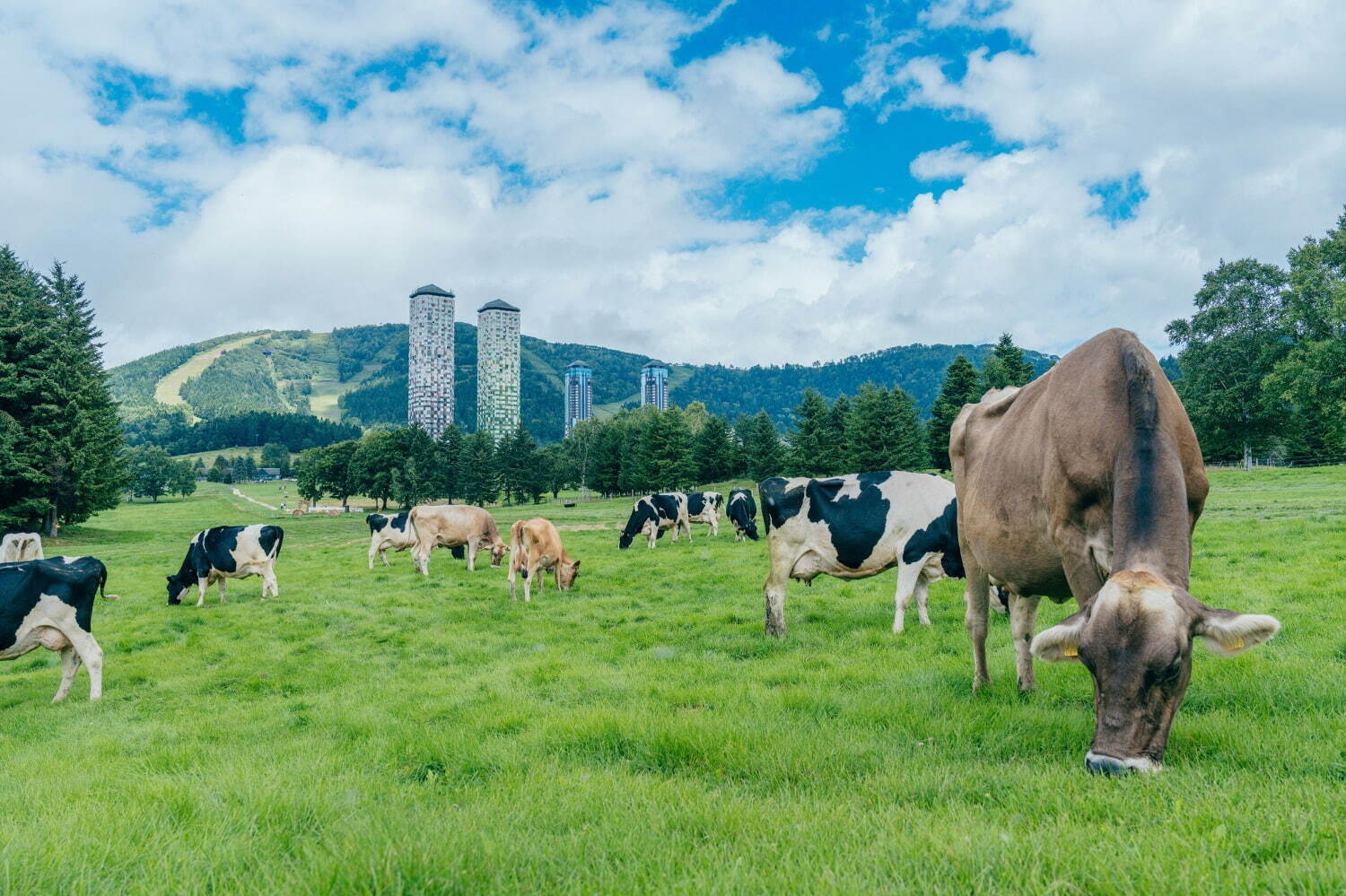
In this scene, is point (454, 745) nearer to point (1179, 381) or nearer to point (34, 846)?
point (34, 846)

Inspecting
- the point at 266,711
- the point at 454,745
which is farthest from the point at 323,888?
the point at 266,711

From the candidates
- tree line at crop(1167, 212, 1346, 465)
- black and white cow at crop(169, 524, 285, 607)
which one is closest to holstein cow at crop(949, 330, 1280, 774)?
A: black and white cow at crop(169, 524, 285, 607)

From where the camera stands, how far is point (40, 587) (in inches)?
358

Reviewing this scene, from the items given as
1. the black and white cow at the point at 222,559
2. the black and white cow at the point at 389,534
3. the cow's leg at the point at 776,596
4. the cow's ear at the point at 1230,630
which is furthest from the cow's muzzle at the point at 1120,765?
the black and white cow at the point at 389,534

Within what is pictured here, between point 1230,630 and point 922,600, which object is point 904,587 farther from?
point 1230,630

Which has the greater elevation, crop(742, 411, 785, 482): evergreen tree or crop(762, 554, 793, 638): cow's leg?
crop(742, 411, 785, 482): evergreen tree

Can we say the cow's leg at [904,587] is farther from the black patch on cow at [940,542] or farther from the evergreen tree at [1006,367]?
the evergreen tree at [1006,367]

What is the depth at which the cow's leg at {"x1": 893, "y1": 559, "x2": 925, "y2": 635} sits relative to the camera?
32.2 feet

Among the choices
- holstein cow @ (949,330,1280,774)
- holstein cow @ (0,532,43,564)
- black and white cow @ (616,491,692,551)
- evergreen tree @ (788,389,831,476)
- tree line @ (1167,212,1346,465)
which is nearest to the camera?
holstein cow @ (949,330,1280,774)

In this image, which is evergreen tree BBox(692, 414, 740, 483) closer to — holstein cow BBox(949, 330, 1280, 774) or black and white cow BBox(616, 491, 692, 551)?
black and white cow BBox(616, 491, 692, 551)

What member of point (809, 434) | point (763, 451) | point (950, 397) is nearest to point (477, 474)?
point (763, 451)

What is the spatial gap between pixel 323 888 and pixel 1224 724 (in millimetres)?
5243

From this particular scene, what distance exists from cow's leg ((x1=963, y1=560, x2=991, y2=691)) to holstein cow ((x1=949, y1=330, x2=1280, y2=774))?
2 cm

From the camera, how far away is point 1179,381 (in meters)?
54.6
